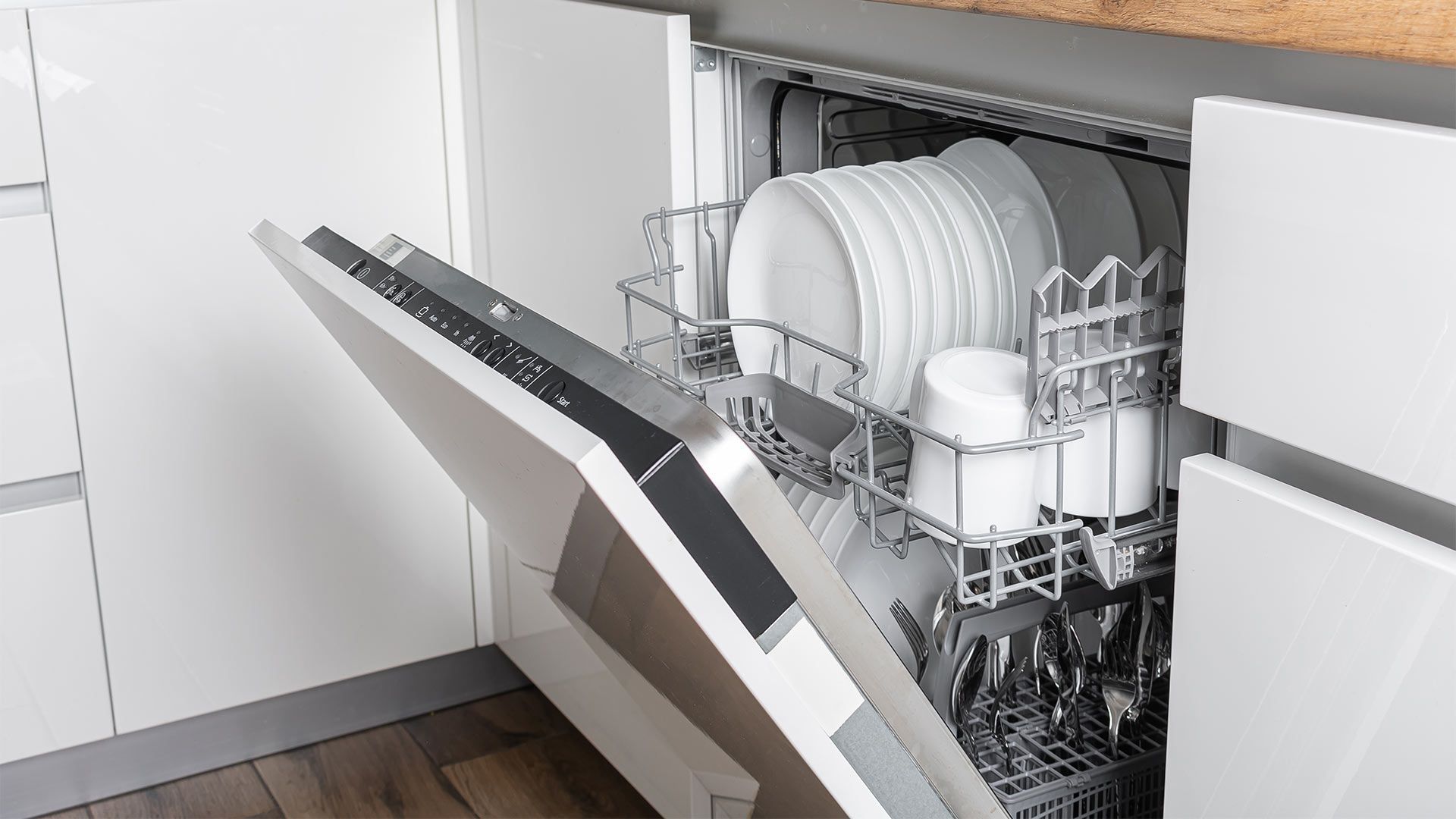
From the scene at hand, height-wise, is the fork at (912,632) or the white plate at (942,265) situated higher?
the white plate at (942,265)

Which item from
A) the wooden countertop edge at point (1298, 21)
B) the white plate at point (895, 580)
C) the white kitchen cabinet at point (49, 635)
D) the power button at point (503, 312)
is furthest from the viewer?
the white kitchen cabinet at point (49, 635)

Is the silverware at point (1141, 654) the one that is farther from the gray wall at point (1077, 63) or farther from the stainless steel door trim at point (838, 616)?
the gray wall at point (1077, 63)

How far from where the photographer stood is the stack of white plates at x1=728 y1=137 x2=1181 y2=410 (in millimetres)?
1030

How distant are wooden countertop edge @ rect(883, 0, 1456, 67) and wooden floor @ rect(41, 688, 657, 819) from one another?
4.23 feet

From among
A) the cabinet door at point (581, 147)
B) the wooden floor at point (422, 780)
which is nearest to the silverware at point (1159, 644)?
the cabinet door at point (581, 147)

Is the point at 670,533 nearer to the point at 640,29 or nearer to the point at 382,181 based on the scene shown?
the point at 640,29

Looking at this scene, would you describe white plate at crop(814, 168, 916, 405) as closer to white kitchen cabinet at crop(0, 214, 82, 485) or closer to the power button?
the power button

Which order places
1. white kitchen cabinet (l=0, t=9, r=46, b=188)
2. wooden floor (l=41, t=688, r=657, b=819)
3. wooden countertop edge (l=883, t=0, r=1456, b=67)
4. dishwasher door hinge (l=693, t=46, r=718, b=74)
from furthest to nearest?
wooden floor (l=41, t=688, r=657, b=819), white kitchen cabinet (l=0, t=9, r=46, b=188), dishwasher door hinge (l=693, t=46, r=718, b=74), wooden countertop edge (l=883, t=0, r=1456, b=67)

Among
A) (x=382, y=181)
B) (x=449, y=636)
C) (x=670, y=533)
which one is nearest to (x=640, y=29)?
(x=382, y=181)

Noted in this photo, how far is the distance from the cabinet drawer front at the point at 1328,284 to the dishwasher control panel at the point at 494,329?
0.33 m

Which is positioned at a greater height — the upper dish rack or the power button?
the power button

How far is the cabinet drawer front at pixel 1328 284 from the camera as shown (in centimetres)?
60

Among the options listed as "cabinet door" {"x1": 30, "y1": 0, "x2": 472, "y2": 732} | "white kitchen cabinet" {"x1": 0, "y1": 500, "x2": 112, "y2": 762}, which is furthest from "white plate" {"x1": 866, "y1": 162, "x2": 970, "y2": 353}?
"white kitchen cabinet" {"x1": 0, "y1": 500, "x2": 112, "y2": 762}

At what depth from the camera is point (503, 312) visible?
768 mm
